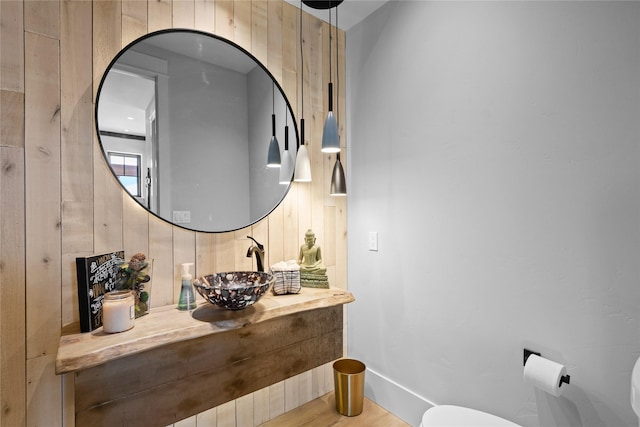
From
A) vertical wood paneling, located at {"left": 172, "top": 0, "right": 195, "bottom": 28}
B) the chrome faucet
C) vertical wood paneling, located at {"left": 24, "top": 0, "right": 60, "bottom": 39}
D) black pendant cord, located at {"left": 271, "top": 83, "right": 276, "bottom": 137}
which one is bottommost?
the chrome faucet

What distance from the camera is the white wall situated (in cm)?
114

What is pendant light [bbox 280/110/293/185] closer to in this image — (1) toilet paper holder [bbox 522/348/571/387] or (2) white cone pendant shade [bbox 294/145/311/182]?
(2) white cone pendant shade [bbox 294/145/311/182]

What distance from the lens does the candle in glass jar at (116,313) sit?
46.3 inches

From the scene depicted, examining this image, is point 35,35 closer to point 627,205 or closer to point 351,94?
point 351,94

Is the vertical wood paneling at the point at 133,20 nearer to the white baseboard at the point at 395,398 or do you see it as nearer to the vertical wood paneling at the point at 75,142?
the vertical wood paneling at the point at 75,142

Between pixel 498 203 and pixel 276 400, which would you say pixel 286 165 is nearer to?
pixel 498 203

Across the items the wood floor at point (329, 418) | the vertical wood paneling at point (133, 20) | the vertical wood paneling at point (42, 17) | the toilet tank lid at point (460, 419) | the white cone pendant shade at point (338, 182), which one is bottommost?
the wood floor at point (329, 418)

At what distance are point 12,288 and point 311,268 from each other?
1.25 metres

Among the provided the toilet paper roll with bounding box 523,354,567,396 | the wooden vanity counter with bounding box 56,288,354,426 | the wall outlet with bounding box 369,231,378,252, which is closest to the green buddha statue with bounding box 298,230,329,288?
the wooden vanity counter with bounding box 56,288,354,426

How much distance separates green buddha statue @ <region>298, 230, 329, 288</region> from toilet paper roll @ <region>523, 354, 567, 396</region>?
0.98 m

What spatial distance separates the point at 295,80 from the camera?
6.53 feet

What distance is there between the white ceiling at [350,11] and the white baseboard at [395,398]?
2215mm

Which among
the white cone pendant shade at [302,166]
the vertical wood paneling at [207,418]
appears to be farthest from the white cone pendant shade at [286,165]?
the vertical wood paneling at [207,418]

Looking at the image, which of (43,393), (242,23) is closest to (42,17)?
(242,23)
